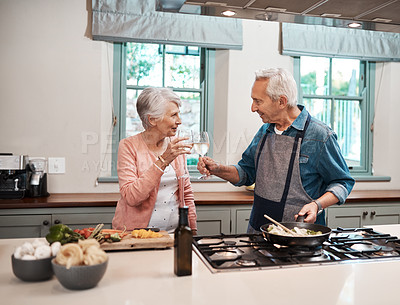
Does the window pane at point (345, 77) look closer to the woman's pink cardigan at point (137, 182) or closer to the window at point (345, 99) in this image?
the window at point (345, 99)

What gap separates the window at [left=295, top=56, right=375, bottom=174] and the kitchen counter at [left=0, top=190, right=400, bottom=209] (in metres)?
0.63

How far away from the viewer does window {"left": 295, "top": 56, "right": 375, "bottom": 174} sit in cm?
440

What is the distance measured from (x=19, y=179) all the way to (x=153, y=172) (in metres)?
1.61

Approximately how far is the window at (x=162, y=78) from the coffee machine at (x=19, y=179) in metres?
0.68

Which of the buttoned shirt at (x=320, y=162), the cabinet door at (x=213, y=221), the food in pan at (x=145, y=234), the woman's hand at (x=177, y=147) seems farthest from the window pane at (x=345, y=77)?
the food in pan at (x=145, y=234)

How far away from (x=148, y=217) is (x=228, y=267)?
900 millimetres

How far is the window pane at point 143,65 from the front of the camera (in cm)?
396

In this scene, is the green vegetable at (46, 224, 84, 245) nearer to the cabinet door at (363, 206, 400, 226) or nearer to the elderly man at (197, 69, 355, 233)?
the elderly man at (197, 69, 355, 233)

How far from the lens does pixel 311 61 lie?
14.3 ft

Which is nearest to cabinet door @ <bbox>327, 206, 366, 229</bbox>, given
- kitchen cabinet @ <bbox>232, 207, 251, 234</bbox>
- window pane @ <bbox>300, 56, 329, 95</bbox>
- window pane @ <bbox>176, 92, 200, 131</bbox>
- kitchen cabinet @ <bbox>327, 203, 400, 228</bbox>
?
kitchen cabinet @ <bbox>327, 203, 400, 228</bbox>

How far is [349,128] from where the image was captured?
4.54 meters

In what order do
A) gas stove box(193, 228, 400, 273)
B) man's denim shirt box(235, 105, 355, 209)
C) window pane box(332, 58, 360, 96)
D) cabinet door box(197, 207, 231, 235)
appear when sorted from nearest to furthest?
gas stove box(193, 228, 400, 273) → man's denim shirt box(235, 105, 355, 209) → cabinet door box(197, 207, 231, 235) → window pane box(332, 58, 360, 96)

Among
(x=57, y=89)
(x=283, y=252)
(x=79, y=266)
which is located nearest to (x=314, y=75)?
(x=57, y=89)

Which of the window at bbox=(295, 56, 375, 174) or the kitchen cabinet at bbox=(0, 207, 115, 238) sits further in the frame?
the window at bbox=(295, 56, 375, 174)
